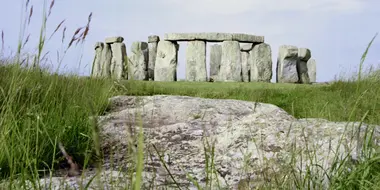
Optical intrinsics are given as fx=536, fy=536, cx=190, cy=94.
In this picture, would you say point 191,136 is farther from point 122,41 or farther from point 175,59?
point 122,41

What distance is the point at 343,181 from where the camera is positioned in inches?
86.0

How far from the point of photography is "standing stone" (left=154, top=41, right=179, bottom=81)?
688 inches

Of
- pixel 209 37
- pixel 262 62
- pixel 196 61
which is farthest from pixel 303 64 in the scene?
pixel 196 61

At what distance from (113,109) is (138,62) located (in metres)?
13.9

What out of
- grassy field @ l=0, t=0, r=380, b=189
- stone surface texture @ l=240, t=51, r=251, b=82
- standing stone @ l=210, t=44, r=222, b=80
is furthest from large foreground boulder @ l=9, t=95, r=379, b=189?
standing stone @ l=210, t=44, r=222, b=80

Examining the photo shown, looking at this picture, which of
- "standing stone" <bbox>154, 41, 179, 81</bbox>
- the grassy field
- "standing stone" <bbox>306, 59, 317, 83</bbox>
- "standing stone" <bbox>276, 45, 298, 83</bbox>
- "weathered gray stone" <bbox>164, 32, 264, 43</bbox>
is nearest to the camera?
the grassy field

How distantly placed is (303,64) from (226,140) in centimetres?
1570

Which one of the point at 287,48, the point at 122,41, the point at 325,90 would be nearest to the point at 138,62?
the point at 122,41

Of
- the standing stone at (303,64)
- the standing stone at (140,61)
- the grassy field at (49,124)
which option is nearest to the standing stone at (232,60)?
the standing stone at (303,64)

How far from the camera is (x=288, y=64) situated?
58.6 feet

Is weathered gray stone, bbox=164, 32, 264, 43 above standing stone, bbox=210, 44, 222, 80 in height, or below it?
above

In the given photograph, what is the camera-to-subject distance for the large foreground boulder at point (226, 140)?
2820 mm

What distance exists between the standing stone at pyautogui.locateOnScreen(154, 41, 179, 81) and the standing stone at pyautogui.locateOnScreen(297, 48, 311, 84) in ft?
14.0

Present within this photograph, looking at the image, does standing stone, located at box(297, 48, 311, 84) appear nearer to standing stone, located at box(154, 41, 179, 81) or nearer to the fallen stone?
standing stone, located at box(154, 41, 179, 81)
